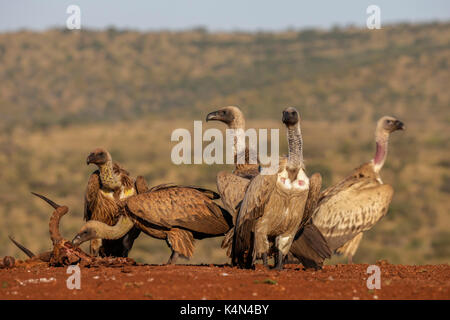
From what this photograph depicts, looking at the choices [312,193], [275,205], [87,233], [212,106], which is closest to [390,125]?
[312,193]

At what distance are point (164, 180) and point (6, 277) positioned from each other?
23.4 m

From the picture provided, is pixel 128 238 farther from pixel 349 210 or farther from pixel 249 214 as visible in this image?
pixel 349 210


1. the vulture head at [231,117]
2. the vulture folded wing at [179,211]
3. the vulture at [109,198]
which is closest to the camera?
the vulture folded wing at [179,211]

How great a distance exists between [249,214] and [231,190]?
0.94 metres

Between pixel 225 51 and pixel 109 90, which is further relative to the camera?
pixel 225 51

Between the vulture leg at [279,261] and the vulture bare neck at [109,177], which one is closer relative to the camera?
the vulture leg at [279,261]

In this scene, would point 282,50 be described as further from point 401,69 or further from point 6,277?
point 6,277

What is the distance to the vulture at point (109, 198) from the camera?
11.3 meters

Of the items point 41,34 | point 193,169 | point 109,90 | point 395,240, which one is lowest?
point 395,240

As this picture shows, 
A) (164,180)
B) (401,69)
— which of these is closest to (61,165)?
(164,180)

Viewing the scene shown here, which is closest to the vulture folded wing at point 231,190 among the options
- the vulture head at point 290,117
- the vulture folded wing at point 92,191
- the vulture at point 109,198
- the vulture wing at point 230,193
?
the vulture wing at point 230,193

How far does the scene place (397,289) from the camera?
751 cm

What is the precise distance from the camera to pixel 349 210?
11891mm

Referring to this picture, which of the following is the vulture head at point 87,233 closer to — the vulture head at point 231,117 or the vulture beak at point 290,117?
the vulture head at point 231,117
